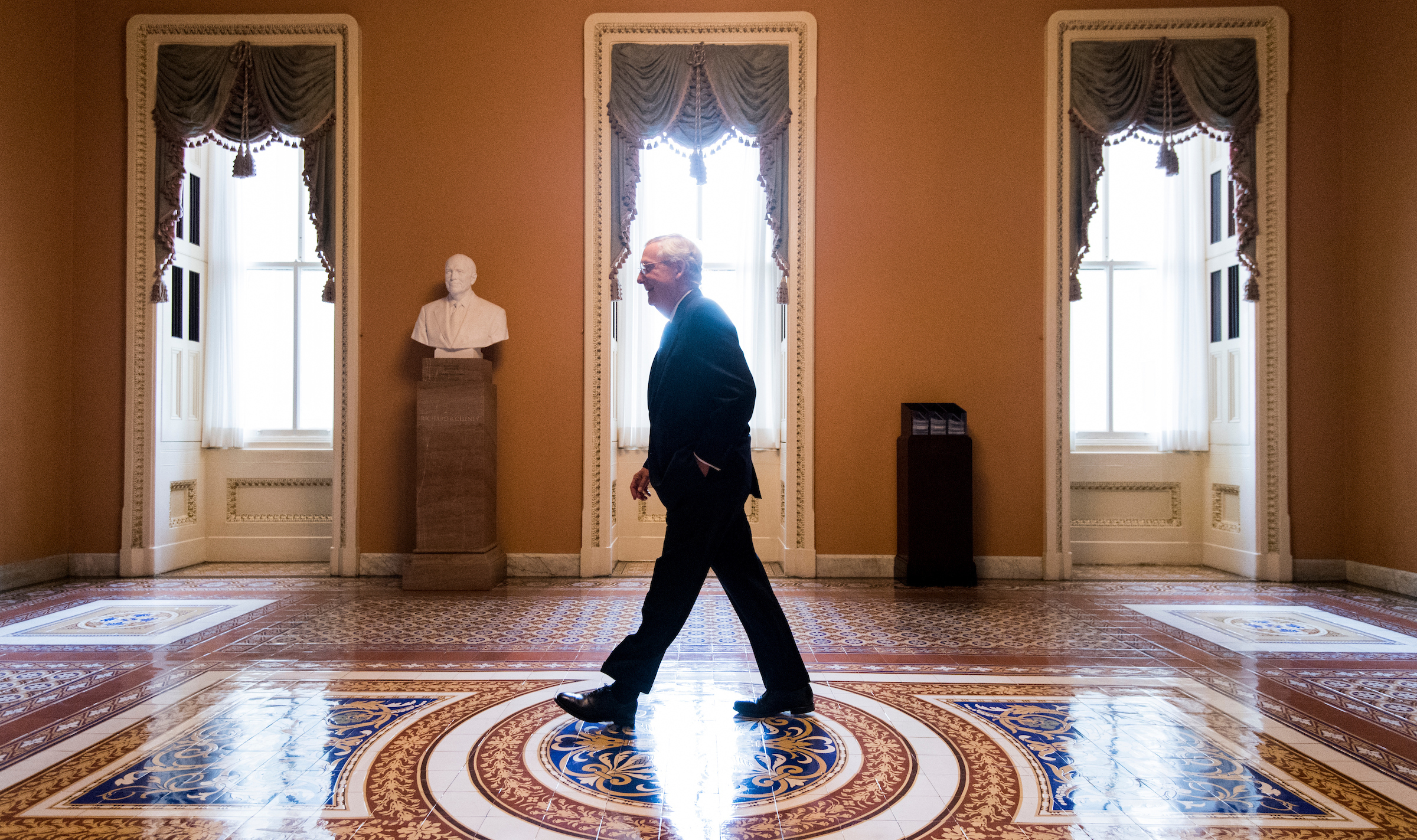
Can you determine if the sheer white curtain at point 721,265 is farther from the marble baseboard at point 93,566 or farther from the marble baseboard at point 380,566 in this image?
the marble baseboard at point 93,566

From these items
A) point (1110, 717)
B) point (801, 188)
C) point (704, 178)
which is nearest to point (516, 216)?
point (704, 178)

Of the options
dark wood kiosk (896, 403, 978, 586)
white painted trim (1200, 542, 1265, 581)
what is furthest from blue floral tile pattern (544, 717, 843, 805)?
white painted trim (1200, 542, 1265, 581)

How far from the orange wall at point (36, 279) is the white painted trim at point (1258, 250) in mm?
6535

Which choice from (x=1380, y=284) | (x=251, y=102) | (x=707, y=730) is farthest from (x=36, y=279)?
(x=1380, y=284)

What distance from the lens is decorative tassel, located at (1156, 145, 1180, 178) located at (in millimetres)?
5250

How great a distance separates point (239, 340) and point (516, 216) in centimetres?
265

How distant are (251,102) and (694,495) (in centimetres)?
500

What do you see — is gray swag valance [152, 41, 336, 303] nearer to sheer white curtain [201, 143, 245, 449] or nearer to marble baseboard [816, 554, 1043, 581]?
sheer white curtain [201, 143, 245, 449]

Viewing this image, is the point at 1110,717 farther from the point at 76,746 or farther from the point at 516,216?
the point at 516,216

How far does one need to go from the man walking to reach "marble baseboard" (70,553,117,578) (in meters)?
4.66

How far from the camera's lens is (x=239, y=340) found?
6.27m

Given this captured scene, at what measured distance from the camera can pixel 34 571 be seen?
16.6 ft

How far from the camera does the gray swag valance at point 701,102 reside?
5.45m

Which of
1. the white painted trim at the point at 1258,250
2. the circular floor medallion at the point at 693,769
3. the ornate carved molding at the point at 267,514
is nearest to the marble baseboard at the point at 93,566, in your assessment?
the ornate carved molding at the point at 267,514
